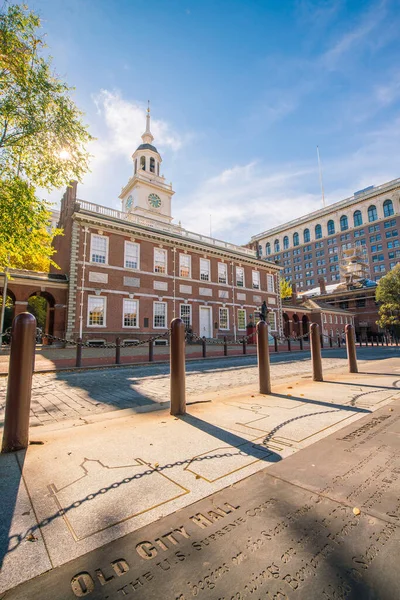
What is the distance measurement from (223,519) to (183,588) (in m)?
0.54

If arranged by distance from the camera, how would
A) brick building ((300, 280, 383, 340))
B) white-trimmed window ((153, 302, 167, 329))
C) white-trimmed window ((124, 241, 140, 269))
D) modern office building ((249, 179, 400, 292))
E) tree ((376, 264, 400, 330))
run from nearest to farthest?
white-trimmed window ((124, 241, 140, 269)) < white-trimmed window ((153, 302, 167, 329)) < tree ((376, 264, 400, 330)) < brick building ((300, 280, 383, 340)) < modern office building ((249, 179, 400, 292))

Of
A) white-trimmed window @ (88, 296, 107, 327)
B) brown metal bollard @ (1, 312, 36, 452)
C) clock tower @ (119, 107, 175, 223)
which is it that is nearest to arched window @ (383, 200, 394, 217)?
clock tower @ (119, 107, 175, 223)

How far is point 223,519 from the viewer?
5.61 ft

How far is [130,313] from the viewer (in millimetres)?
22688

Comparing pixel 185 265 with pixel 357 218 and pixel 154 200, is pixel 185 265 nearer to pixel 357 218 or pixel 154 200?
pixel 154 200

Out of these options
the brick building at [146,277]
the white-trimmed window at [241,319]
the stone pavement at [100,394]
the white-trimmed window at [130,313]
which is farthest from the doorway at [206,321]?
the stone pavement at [100,394]

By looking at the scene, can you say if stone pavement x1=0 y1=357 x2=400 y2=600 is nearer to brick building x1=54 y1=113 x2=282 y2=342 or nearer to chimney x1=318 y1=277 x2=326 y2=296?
brick building x1=54 y1=113 x2=282 y2=342

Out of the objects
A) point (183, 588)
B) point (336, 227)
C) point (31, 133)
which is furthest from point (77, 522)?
point (336, 227)

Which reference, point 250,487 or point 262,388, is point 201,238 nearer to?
point 262,388

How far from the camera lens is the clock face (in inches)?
1383

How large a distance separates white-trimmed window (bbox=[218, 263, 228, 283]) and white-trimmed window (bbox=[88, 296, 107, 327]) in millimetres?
12279

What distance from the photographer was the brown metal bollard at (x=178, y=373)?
13.7 ft

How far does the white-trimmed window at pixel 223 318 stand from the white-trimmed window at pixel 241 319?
5.74 feet

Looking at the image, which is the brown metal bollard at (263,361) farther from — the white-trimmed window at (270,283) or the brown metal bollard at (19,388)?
the white-trimmed window at (270,283)
